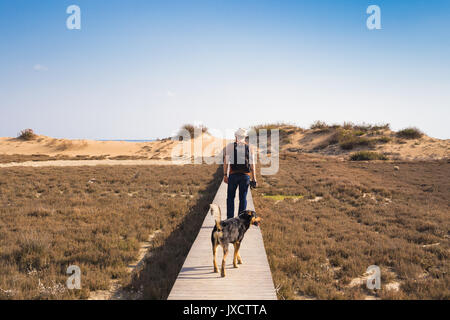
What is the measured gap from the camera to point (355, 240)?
21.1ft

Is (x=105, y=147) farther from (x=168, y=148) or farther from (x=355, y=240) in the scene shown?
(x=355, y=240)

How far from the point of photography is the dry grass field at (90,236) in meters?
4.41

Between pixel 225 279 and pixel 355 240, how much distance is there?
3.87m

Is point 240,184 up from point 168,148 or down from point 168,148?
up

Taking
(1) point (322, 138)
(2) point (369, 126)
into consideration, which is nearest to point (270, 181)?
(1) point (322, 138)

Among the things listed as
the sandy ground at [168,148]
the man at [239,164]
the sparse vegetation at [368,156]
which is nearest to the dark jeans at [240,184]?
the man at [239,164]

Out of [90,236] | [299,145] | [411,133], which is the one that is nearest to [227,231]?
[90,236]

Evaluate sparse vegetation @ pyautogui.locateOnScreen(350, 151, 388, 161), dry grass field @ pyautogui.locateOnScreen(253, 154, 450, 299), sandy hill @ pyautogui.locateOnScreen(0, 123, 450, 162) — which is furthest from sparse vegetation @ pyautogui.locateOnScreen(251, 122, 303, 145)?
dry grass field @ pyautogui.locateOnScreen(253, 154, 450, 299)

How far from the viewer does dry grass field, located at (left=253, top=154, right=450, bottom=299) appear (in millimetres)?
4434

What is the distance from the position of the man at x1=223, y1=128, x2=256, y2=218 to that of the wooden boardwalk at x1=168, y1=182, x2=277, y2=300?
4.14ft

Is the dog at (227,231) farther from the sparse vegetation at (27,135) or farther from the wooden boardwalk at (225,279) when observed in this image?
the sparse vegetation at (27,135)

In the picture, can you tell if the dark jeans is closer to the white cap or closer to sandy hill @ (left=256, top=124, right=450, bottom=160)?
the white cap

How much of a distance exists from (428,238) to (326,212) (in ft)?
9.69

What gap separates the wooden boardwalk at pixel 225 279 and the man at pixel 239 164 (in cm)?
126
